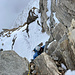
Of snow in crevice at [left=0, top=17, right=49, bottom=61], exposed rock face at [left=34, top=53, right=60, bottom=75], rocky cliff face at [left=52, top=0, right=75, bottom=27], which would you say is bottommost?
exposed rock face at [left=34, top=53, right=60, bottom=75]

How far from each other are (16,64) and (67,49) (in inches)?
153

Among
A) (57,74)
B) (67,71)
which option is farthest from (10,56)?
(67,71)

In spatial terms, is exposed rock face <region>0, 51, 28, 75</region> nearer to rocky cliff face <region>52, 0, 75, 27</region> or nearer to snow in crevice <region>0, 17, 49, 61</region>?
rocky cliff face <region>52, 0, 75, 27</region>

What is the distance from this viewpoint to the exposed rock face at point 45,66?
6.61m

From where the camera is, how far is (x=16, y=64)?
7008mm

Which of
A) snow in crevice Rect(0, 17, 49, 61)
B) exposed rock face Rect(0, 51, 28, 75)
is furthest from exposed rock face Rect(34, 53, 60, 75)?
snow in crevice Rect(0, 17, 49, 61)

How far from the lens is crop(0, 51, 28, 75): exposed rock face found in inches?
248

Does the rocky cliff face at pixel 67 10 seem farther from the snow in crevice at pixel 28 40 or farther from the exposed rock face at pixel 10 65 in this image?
the snow in crevice at pixel 28 40

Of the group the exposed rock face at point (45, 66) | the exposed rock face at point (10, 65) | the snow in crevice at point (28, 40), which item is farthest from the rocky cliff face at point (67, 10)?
the snow in crevice at point (28, 40)

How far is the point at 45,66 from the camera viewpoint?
23.0 ft

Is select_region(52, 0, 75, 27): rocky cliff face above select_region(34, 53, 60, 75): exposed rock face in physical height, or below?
above

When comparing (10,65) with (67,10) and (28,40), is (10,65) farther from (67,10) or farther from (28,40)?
(28,40)

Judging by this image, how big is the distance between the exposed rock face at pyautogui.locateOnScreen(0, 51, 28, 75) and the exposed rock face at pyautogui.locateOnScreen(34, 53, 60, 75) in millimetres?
1156

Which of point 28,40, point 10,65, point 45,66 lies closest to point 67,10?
point 45,66
